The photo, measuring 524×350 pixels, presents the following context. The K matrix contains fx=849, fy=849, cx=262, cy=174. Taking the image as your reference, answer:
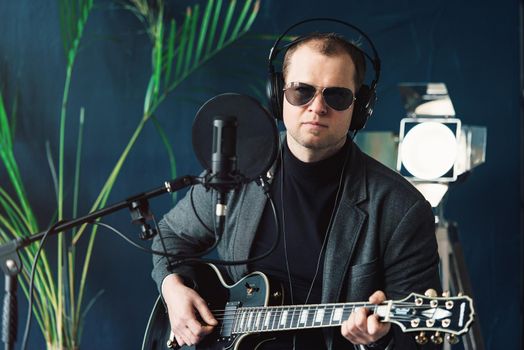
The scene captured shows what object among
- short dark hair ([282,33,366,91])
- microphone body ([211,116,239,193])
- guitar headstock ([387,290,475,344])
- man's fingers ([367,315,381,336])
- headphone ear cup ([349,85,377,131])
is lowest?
man's fingers ([367,315,381,336])

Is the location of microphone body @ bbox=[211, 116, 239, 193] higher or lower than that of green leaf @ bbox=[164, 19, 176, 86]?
lower

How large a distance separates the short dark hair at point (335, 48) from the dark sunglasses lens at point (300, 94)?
0.35ft

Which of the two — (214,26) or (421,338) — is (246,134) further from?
(214,26)

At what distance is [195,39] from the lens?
3.51 meters

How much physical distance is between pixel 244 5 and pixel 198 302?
1695 millimetres

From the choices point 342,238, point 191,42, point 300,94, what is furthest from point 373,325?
point 191,42

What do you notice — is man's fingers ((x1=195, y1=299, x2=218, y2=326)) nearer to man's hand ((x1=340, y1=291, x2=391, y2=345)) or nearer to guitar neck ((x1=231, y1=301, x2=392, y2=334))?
guitar neck ((x1=231, y1=301, x2=392, y2=334))

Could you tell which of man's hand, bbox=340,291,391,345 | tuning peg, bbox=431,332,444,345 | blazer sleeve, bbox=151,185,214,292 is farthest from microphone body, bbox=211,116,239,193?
blazer sleeve, bbox=151,185,214,292

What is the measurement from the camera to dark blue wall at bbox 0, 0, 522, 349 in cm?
349

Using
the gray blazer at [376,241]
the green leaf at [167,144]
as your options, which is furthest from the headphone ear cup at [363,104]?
the green leaf at [167,144]

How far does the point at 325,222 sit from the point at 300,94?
358 millimetres

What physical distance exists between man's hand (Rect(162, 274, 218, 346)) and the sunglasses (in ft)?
1.86

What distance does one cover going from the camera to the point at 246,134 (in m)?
1.77

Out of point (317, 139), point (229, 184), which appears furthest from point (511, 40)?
point (229, 184)
